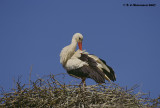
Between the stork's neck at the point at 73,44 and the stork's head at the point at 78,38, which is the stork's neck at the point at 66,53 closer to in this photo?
the stork's neck at the point at 73,44

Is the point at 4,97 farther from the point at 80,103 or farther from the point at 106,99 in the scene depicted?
the point at 106,99

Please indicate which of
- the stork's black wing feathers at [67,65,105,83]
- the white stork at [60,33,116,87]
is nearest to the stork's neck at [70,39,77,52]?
the white stork at [60,33,116,87]

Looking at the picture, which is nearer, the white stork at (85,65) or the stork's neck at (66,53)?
the white stork at (85,65)

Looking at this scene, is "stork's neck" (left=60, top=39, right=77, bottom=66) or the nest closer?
the nest

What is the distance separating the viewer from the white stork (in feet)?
14.5

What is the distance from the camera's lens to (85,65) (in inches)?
180

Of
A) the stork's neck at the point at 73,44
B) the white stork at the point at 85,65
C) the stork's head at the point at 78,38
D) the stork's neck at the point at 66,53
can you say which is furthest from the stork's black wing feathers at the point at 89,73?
the stork's head at the point at 78,38

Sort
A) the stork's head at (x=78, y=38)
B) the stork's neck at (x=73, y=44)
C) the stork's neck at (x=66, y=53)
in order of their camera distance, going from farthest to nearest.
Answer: the stork's head at (x=78, y=38) < the stork's neck at (x=73, y=44) < the stork's neck at (x=66, y=53)

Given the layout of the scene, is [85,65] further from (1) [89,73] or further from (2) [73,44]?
(2) [73,44]

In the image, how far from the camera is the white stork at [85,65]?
4422mm

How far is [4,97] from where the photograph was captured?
3.42 meters

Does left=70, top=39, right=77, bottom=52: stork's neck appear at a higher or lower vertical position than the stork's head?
lower

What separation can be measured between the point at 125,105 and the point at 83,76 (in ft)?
4.68

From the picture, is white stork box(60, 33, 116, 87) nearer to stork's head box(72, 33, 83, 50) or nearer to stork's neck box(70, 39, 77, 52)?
stork's neck box(70, 39, 77, 52)
